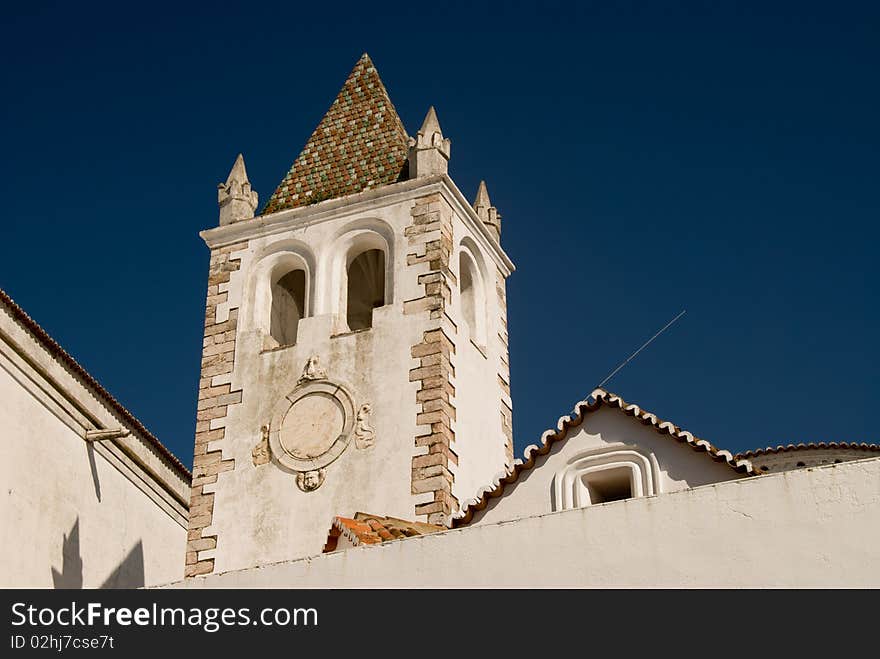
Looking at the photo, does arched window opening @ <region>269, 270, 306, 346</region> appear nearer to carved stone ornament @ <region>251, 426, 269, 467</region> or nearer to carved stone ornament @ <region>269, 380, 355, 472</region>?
carved stone ornament @ <region>269, 380, 355, 472</region>

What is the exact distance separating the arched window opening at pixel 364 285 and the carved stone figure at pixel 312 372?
2.89 m

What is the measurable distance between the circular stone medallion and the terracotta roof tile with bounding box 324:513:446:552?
2.28m

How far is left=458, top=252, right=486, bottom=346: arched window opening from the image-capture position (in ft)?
64.5

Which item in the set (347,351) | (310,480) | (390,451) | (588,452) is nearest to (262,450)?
(310,480)

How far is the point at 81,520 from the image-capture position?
62.5 ft

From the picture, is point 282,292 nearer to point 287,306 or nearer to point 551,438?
point 287,306

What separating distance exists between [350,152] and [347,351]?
3931 millimetres

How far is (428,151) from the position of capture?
1931cm

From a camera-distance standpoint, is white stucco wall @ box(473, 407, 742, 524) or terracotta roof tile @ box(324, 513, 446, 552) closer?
white stucco wall @ box(473, 407, 742, 524)

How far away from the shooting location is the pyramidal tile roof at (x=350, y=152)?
1998cm

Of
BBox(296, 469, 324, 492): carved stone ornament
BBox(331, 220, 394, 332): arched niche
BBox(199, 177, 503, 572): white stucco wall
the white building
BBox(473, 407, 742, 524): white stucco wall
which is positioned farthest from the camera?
BBox(331, 220, 394, 332): arched niche

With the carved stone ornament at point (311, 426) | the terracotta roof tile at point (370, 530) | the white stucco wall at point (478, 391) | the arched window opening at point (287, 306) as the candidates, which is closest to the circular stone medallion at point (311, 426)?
the carved stone ornament at point (311, 426)

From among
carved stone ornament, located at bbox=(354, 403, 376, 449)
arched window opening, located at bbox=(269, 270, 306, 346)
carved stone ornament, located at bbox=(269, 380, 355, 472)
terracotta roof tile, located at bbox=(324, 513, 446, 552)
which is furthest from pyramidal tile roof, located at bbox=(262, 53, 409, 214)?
terracotta roof tile, located at bbox=(324, 513, 446, 552)
